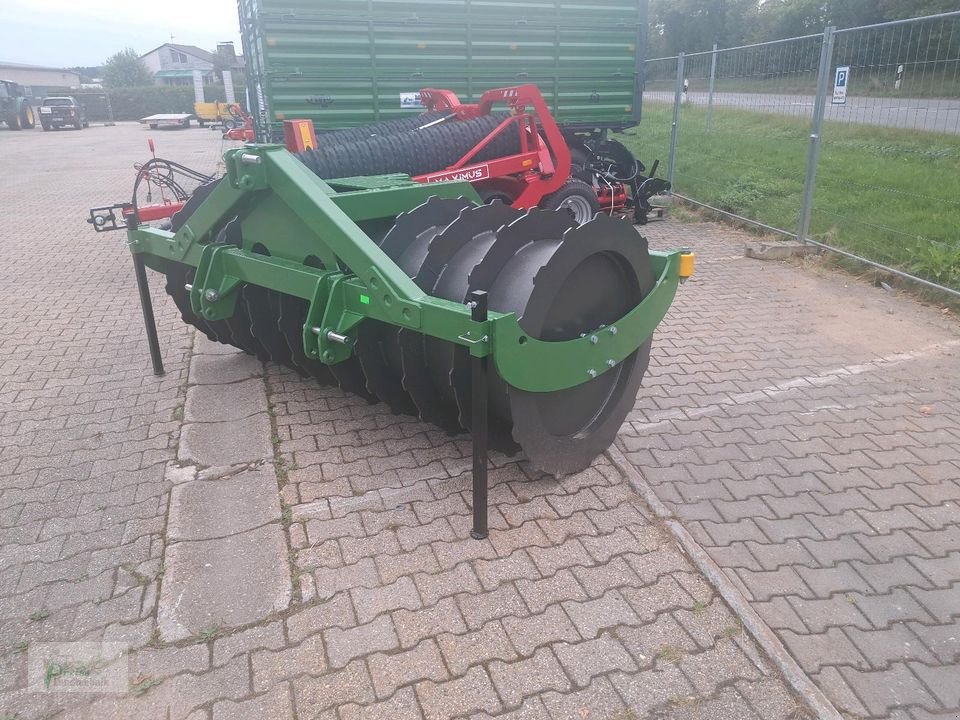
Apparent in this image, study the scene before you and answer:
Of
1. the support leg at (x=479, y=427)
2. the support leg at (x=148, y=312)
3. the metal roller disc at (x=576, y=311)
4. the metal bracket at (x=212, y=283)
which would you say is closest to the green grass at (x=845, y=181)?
the metal roller disc at (x=576, y=311)

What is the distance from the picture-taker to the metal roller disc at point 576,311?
2.90 metres

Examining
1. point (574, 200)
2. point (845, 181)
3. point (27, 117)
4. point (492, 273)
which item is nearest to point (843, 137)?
point (845, 181)

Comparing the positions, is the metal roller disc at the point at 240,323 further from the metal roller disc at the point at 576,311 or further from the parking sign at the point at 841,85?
the parking sign at the point at 841,85

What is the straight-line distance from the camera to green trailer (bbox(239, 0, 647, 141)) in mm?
8008

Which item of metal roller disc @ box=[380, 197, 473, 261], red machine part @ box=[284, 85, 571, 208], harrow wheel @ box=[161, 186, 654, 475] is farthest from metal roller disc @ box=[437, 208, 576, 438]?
red machine part @ box=[284, 85, 571, 208]

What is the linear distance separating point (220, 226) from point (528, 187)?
3.74 meters

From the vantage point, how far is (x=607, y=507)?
10.6 feet

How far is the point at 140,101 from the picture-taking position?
48969 millimetres

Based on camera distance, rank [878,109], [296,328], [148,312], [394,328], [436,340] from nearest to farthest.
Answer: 1. [436,340]
2. [394,328]
3. [296,328]
4. [148,312]
5. [878,109]

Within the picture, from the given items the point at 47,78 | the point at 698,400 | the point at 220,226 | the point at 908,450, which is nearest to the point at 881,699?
the point at 908,450

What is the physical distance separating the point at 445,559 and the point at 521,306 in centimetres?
102

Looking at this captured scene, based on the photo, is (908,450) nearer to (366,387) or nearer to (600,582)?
(600,582)

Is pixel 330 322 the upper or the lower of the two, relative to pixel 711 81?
lower

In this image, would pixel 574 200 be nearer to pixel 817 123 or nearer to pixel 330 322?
pixel 817 123
